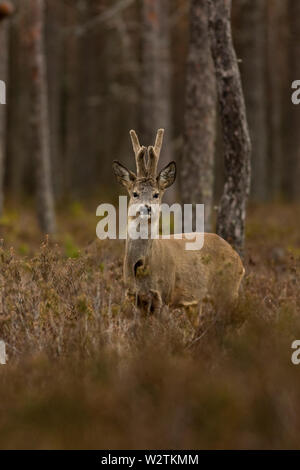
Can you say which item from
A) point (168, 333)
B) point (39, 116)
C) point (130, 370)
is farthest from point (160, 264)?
point (39, 116)

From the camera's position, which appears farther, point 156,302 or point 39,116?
point 39,116

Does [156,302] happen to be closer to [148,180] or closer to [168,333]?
[168,333]

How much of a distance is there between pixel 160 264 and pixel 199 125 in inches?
199

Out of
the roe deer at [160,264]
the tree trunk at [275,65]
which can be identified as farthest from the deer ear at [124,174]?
the tree trunk at [275,65]

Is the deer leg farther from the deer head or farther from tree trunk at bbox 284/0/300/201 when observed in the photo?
tree trunk at bbox 284/0/300/201

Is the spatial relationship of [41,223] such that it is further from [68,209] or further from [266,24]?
[266,24]

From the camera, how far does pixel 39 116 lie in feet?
52.4

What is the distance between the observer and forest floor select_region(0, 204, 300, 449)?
4.34m

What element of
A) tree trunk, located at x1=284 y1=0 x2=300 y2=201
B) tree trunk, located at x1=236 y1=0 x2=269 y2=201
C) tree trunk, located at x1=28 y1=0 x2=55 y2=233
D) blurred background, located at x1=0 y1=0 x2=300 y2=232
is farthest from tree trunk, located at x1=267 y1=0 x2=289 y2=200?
tree trunk, located at x1=28 y1=0 x2=55 y2=233

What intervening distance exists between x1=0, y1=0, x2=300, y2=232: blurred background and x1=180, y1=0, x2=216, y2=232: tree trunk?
4.43 m

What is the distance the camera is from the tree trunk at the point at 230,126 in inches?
348

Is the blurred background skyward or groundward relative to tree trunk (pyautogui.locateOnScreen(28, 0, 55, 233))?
skyward

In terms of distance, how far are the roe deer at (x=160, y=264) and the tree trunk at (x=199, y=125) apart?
4.12 m

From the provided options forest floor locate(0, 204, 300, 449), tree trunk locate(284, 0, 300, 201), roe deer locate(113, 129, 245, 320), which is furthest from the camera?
tree trunk locate(284, 0, 300, 201)
